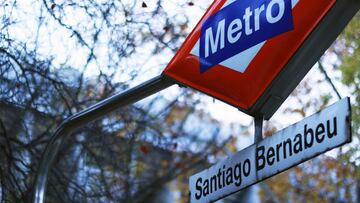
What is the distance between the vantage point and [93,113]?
20.1 feet

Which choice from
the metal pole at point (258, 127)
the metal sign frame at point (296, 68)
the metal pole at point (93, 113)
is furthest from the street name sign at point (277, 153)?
the metal pole at point (93, 113)

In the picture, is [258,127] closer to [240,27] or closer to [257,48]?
[257,48]

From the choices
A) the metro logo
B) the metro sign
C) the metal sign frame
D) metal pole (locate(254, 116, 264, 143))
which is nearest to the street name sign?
metal pole (locate(254, 116, 264, 143))

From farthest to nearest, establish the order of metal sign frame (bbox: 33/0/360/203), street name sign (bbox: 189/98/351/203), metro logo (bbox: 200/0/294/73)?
metro logo (bbox: 200/0/294/73) → metal sign frame (bbox: 33/0/360/203) → street name sign (bbox: 189/98/351/203)

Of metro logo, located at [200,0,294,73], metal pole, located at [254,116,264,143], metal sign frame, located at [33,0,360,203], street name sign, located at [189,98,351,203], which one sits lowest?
street name sign, located at [189,98,351,203]

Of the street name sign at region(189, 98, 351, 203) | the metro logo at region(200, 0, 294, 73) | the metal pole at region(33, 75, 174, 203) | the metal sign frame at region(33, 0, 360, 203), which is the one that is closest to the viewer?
the street name sign at region(189, 98, 351, 203)

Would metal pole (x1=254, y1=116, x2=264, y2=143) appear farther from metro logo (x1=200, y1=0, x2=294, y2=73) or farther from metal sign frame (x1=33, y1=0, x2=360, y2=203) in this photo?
metro logo (x1=200, y1=0, x2=294, y2=73)

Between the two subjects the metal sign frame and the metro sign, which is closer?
the metal sign frame

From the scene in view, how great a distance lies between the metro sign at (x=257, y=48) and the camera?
4715mm

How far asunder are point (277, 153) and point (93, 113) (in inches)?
77.9

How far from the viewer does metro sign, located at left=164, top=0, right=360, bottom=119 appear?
15.5 feet

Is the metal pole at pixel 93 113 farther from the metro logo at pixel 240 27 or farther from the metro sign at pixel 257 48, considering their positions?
the metro logo at pixel 240 27

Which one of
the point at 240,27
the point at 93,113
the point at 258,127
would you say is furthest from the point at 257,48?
the point at 93,113

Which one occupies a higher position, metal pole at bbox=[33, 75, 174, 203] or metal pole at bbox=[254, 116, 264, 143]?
metal pole at bbox=[33, 75, 174, 203]
